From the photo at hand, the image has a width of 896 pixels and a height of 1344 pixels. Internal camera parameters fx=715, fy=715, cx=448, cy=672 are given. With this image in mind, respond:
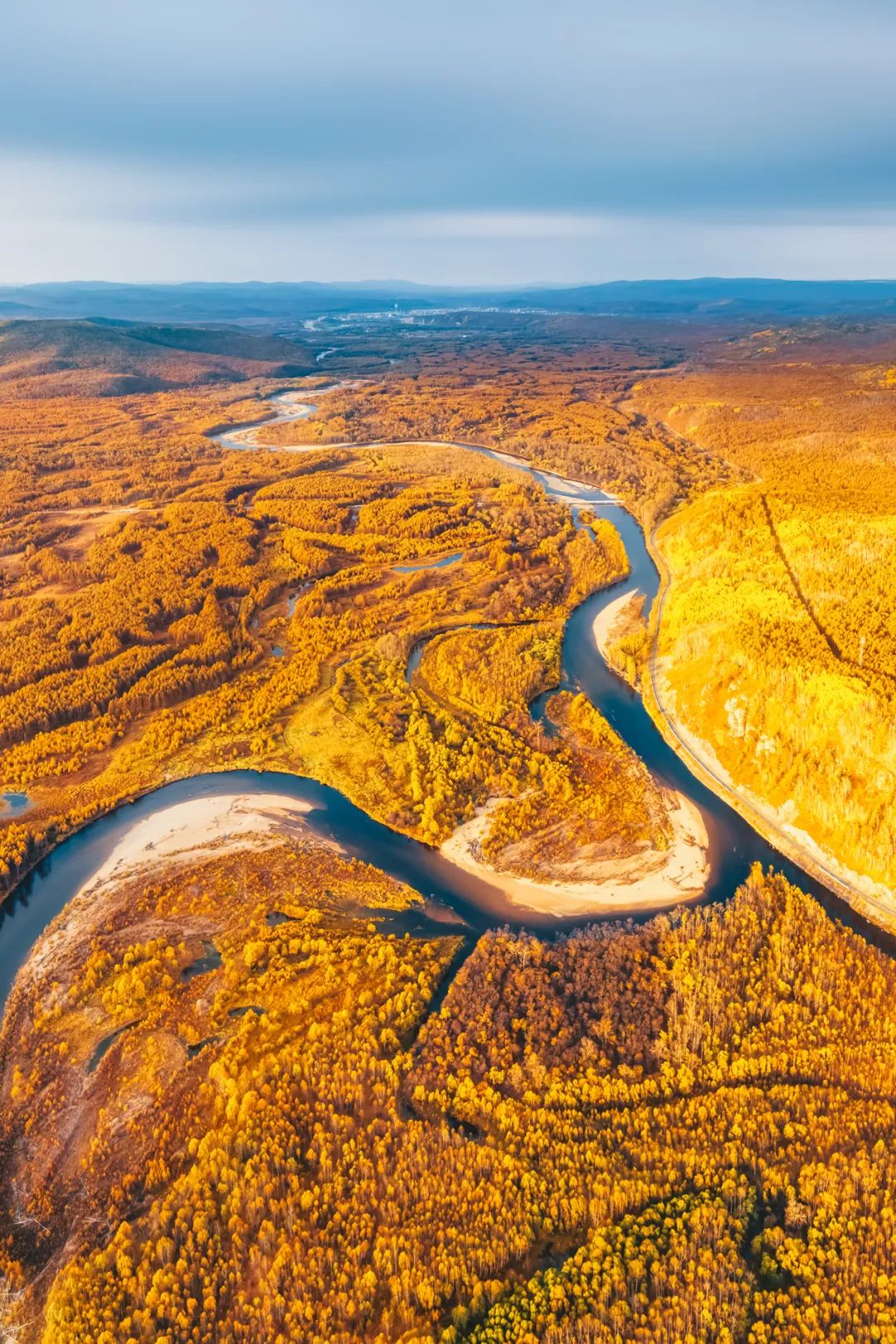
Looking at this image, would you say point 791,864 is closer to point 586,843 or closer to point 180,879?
point 586,843

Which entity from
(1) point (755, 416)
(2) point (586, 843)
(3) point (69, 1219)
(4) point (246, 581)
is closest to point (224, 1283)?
(3) point (69, 1219)

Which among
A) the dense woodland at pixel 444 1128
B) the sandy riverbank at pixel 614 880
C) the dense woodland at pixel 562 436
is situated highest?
the dense woodland at pixel 562 436

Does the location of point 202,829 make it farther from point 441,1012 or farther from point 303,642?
point 303,642

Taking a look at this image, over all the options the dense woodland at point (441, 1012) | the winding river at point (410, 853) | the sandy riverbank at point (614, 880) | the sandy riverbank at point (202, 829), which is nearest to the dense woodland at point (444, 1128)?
the dense woodland at point (441, 1012)

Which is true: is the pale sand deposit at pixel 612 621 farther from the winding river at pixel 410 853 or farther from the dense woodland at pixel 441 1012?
the winding river at pixel 410 853

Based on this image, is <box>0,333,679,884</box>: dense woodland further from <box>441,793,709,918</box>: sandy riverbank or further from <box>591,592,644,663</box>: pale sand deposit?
<box>591,592,644,663</box>: pale sand deposit
